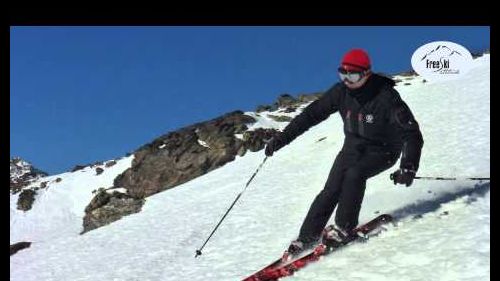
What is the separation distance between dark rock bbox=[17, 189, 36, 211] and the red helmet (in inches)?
2016

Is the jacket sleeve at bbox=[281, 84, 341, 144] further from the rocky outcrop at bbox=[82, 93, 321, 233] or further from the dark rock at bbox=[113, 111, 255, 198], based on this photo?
the dark rock at bbox=[113, 111, 255, 198]

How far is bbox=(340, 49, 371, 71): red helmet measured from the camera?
809 centimetres

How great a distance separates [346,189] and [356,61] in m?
1.67

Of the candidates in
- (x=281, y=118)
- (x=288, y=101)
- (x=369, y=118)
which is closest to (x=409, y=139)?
(x=369, y=118)

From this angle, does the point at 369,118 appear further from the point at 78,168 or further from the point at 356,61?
the point at 78,168

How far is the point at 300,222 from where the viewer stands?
12.3 metres

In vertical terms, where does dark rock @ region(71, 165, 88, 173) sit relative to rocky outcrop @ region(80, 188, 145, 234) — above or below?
above

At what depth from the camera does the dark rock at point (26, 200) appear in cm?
5496

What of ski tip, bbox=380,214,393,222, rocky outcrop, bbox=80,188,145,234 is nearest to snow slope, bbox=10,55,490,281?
ski tip, bbox=380,214,393,222

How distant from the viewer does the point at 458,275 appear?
6746 mm

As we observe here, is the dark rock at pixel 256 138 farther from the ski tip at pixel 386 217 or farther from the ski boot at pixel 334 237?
the ski boot at pixel 334 237

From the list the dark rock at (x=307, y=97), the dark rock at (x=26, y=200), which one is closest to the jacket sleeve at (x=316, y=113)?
the dark rock at (x=307, y=97)
